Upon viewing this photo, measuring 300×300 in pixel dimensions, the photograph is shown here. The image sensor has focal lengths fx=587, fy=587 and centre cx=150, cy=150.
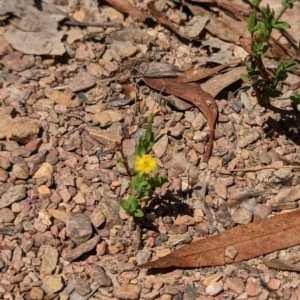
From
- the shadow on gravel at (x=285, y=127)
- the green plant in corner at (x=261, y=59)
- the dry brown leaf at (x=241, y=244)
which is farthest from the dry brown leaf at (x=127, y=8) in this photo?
the dry brown leaf at (x=241, y=244)

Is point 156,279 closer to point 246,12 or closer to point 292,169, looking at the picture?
point 292,169

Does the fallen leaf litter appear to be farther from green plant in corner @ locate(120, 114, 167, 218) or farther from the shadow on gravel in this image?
green plant in corner @ locate(120, 114, 167, 218)

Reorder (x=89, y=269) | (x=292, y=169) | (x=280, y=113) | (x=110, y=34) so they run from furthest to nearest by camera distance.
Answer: (x=110, y=34) < (x=280, y=113) < (x=292, y=169) < (x=89, y=269)

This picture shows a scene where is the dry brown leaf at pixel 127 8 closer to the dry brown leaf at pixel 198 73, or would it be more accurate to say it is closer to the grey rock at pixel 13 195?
the dry brown leaf at pixel 198 73

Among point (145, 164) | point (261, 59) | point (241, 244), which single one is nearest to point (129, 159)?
point (145, 164)

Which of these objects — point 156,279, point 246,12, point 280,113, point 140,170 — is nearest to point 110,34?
point 246,12

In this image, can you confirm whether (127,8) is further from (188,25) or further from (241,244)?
(241,244)
